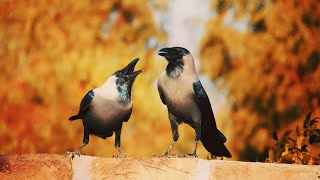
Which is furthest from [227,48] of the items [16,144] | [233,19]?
[16,144]

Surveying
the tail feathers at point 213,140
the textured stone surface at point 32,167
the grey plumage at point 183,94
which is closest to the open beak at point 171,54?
the grey plumage at point 183,94

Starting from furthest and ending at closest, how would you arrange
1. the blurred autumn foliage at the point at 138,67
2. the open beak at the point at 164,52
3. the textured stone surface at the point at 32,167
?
1. the blurred autumn foliage at the point at 138,67
2. the open beak at the point at 164,52
3. the textured stone surface at the point at 32,167

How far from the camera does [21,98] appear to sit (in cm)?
407

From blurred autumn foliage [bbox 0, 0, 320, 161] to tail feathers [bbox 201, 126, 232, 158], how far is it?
1.15m

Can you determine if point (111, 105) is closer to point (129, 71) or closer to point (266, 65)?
point (129, 71)

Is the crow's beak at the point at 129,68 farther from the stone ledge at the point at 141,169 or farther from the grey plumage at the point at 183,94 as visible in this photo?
the stone ledge at the point at 141,169

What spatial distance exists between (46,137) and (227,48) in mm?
1347

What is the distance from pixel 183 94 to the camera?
2590 mm

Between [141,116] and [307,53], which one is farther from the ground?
[307,53]

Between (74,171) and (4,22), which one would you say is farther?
(4,22)

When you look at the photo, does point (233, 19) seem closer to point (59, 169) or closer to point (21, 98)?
point (21, 98)

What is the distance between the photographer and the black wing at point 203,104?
103 inches

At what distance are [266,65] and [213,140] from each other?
183cm

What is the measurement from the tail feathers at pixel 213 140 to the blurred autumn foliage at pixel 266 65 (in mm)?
1496
